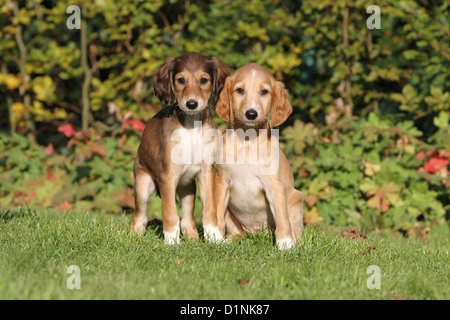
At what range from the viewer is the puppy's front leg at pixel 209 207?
5207 millimetres

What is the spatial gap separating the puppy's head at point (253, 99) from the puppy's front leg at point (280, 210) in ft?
1.81

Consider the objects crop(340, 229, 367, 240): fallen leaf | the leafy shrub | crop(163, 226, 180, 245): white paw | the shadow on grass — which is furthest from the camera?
the leafy shrub

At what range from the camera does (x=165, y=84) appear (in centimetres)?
529

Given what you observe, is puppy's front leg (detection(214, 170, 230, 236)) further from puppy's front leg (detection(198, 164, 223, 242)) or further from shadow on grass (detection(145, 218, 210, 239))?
shadow on grass (detection(145, 218, 210, 239))

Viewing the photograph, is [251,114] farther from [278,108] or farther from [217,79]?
[217,79]

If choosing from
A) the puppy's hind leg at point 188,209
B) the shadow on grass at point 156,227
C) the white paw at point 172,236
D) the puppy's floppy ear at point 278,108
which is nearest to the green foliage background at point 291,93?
the shadow on grass at point 156,227

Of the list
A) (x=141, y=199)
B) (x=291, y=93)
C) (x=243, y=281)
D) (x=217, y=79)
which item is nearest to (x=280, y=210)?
(x=243, y=281)

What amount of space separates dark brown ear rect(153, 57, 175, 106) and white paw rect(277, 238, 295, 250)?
164 centimetres

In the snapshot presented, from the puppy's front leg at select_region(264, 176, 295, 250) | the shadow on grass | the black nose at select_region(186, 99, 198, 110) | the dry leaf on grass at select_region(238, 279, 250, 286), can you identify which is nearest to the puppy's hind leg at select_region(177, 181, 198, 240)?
the shadow on grass

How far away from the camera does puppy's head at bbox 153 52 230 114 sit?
5.01 metres

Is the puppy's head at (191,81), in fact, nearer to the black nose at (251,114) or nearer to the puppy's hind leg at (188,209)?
the black nose at (251,114)

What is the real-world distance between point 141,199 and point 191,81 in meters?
1.33

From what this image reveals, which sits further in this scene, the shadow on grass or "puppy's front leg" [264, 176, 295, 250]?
the shadow on grass
